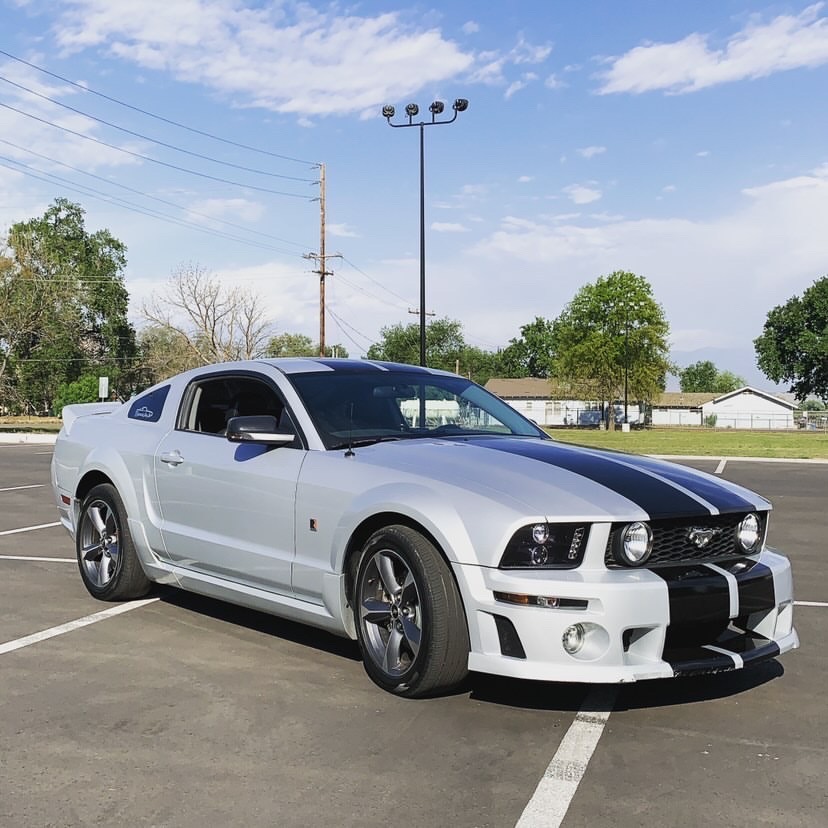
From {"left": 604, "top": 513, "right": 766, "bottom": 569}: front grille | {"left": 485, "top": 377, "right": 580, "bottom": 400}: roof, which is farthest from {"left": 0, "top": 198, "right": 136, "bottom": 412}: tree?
{"left": 604, "top": 513, "right": 766, "bottom": 569}: front grille

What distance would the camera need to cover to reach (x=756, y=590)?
422 cm

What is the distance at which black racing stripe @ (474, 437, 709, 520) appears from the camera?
415 cm

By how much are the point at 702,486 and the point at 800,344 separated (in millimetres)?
99932

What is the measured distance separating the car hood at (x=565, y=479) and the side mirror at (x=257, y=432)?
456 mm

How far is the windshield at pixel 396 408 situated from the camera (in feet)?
17.0

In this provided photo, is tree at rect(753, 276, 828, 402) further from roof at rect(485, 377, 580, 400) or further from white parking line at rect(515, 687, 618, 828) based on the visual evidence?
white parking line at rect(515, 687, 618, 828)

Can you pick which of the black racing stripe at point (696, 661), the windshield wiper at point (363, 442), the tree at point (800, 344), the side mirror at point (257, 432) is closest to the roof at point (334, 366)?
the side mirror at point (257, 432)

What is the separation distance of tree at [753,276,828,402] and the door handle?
322ft

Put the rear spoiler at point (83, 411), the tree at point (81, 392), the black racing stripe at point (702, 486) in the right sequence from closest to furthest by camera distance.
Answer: the black racing stripe at point (702, 486) → the rear spoiler at point (83, 411) → the tree at point (81, 392)

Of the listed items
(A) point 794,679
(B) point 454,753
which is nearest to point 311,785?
(B) point 454,753

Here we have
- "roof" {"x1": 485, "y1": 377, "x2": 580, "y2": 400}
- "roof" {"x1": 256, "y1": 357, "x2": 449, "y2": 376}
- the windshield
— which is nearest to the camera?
the windshield

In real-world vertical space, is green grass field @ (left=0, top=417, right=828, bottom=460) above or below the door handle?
below

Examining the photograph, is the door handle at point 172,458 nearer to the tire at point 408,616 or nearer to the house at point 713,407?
the tire at point 408,616

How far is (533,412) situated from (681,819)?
110604 millimetres
